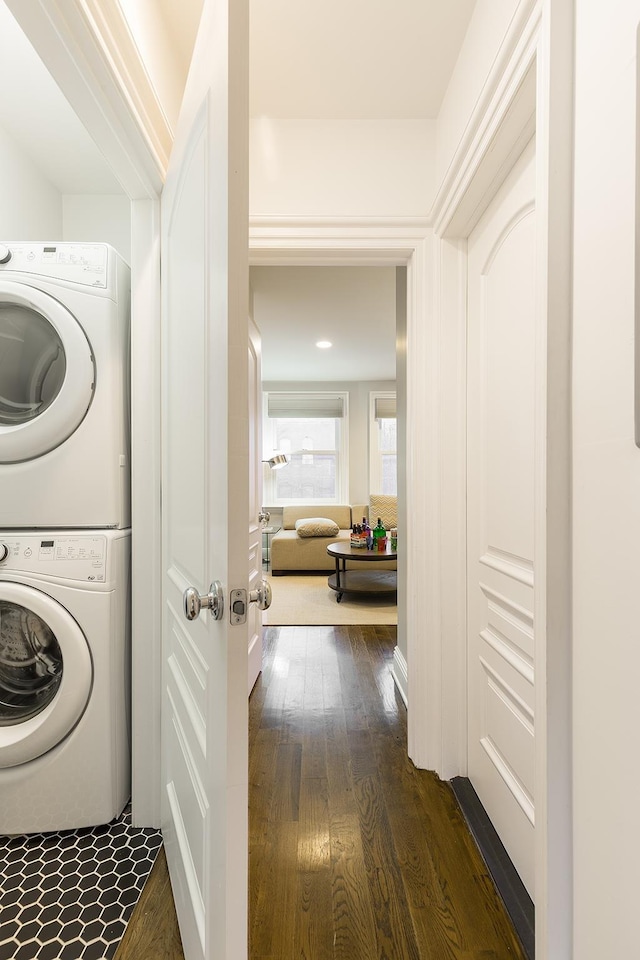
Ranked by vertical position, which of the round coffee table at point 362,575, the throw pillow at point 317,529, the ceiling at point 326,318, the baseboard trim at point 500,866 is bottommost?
the baseboard trim at point 500,866

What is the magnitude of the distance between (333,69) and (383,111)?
26cm

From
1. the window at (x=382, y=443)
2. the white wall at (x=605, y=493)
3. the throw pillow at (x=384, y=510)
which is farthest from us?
the window at (x=382, y=443)

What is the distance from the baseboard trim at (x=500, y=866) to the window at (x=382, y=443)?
16.5ft

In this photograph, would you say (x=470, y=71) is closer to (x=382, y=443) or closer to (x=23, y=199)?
(x=23, y=199)

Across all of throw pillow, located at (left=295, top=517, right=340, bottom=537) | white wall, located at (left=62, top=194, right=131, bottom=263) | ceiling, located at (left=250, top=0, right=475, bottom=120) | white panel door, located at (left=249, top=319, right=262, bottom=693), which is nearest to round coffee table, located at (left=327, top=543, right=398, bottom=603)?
throw pillow, located at (left=295, top=517, right=340, bottom=537)

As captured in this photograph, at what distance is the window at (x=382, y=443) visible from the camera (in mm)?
6555

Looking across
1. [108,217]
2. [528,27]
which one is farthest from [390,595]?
[528,27]

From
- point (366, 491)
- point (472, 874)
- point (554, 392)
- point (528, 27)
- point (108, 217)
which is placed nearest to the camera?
point (554, 392)

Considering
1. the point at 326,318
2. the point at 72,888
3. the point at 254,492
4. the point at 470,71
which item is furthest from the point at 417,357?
the point at 326,318

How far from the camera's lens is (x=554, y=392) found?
2.73 ft

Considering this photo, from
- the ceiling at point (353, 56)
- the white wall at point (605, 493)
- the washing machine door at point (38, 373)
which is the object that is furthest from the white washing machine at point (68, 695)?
the ceiling at point (353, 56)

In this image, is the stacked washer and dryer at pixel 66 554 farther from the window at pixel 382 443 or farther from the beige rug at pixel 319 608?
the window at pixel 382 443

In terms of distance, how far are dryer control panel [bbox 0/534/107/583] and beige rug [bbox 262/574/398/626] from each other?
2360 mm

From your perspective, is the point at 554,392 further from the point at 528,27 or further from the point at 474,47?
the point at 474,47
